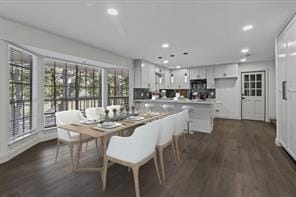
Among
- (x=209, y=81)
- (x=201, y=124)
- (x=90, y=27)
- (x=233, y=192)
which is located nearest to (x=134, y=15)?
(x=90, y=27)

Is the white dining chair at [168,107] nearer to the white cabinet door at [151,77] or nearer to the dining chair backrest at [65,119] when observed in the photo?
the white cabinet door at [151,77]

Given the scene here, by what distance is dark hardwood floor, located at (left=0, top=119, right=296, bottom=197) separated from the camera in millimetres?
1903

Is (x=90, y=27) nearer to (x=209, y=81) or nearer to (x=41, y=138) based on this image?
(x=41, y=138)

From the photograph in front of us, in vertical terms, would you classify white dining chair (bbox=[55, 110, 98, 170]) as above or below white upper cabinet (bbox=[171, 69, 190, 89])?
below

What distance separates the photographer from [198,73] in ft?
24.2

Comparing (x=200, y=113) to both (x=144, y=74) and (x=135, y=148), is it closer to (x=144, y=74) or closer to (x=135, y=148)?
(x=144, y=74)

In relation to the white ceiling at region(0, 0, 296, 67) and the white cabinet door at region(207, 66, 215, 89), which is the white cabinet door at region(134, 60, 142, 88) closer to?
the white ceiling at region(0, 0, 296, 67)

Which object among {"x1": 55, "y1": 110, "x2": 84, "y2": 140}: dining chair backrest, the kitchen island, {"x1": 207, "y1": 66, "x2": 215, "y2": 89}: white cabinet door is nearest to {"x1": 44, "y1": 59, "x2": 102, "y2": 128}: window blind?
{"x1": 55, "y1": 110, "x2": 84, "y2": 140}: dining chair backrest

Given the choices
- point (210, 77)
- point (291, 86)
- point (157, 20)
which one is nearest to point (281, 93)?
point (291, 86)

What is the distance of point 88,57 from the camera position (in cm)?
409

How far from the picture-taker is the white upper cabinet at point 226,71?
21.5ft

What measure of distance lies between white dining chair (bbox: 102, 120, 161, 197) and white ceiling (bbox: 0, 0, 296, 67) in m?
1.81

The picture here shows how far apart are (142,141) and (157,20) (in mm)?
2122

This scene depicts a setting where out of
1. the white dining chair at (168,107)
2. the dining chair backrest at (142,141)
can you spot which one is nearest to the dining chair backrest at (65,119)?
the dining chair backrest at (142,141)
